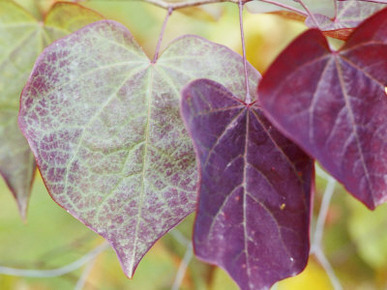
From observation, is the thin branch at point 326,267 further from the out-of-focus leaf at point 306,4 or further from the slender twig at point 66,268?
the out-of-focus leaf at point 306,4

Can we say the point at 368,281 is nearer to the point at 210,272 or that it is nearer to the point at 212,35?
the point at 210,272

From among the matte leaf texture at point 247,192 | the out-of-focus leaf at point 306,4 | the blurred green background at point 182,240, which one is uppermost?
the out-of-focus leaf at point 306,4

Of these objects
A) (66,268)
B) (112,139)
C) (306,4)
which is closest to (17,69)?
(112,139)

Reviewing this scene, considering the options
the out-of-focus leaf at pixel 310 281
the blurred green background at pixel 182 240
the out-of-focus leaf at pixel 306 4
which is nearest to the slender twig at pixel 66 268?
the blurred green background at pixel 182 240

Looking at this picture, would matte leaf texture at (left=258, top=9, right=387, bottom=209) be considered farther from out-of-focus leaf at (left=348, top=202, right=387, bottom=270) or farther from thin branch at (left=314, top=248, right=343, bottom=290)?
out-of-focus leaf at (left=348, top=202, right=387, bottom=270)

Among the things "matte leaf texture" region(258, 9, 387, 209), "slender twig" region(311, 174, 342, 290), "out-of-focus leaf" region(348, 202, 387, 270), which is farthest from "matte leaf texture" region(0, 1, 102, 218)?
"out-of-focus leaf" region(348, 202, 387, 270)

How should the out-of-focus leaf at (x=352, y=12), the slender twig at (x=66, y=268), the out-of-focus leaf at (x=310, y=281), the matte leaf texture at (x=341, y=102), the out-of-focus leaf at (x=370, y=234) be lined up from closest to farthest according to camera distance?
the matte leaf texture at (x=341, y=102), the out-of-focus leaf at (x=352, y=12), the slender twig at (x=66, y=268), the out-of-focus leaf at (x=310, y=281), the out-of-focus leaf at (x=370, y=234)

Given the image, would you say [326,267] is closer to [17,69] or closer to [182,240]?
[182,240]

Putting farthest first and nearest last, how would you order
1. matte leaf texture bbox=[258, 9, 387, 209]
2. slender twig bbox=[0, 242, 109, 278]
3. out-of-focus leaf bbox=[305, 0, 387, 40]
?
slender twig bbox=[0, 242, 109, 278], out-of-focus leaf bbox=[305, 0, 387, 40], matte leaf texture bbox=[258, 9, 387, 209]
